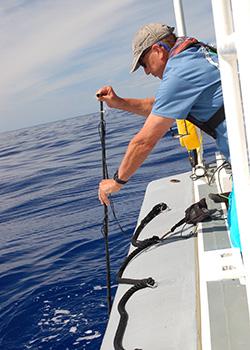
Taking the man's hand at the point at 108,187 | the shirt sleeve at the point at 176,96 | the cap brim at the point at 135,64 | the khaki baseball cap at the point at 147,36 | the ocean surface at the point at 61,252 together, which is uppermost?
the khaki baseball cap at the point at 147,36

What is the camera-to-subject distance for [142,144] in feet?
7.86

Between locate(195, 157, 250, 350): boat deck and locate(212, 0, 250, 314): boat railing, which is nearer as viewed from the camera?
locate(212, 0, 250, 314): boat railing

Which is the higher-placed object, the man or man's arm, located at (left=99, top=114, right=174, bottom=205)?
the man

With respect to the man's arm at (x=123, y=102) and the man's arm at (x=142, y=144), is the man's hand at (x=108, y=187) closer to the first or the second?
the man's arm at (x=142, y=144)

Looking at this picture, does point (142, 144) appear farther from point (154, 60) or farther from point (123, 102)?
point (123, 102)

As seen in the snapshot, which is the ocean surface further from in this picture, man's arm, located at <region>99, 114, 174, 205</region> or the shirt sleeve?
the shirt sleeve

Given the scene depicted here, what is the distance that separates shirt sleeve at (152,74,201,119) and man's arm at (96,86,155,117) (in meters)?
1.02

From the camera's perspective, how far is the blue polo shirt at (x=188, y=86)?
7.01ft

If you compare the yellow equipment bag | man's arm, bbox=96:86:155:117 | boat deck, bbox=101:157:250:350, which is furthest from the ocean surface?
man's arm, bbox=96:86:155:117

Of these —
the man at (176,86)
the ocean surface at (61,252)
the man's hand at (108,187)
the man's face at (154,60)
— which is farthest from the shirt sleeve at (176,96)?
the ocean surface at (61,252)

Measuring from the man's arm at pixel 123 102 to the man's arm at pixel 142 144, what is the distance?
2.59ft

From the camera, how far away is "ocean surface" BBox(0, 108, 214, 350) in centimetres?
371

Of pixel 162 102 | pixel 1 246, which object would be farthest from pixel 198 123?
pixel 1 246

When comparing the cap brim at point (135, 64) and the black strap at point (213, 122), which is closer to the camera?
the black strap at point (213, 122)
